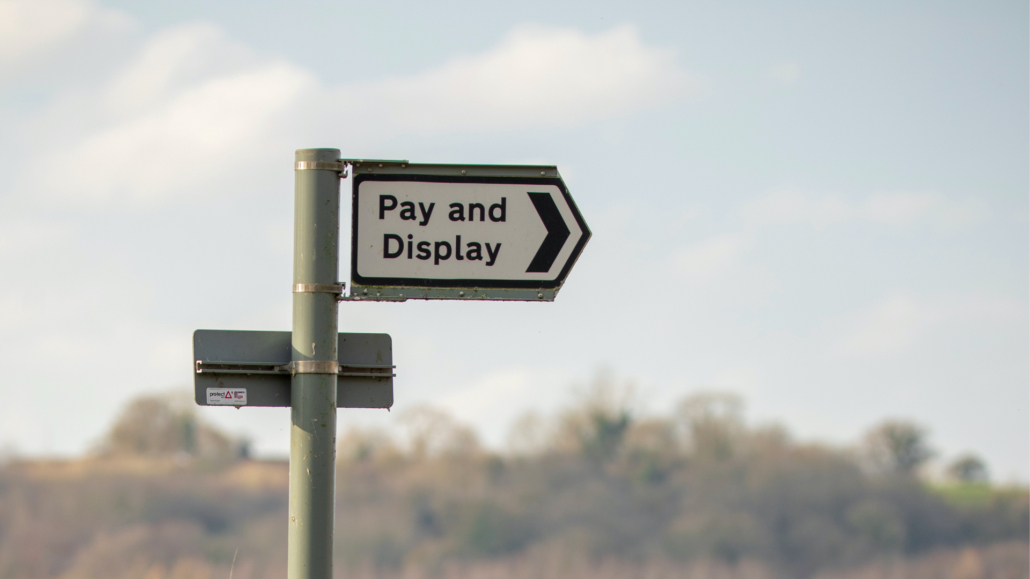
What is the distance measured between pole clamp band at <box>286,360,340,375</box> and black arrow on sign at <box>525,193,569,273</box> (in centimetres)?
63

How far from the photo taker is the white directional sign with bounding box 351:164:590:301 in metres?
2.92

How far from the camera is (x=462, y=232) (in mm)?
2961

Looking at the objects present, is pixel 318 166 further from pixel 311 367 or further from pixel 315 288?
pixel 311 367

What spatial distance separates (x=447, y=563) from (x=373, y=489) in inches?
185

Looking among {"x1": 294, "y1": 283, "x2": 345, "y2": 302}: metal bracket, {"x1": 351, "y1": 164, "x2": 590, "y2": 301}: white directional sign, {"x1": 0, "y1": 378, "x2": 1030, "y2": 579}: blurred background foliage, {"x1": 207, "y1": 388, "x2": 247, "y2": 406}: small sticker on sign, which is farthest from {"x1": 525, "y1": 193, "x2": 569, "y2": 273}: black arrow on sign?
{"x1": 0, "y1": 378, "x2": 1030, "y2": 579}: blurred background foliage

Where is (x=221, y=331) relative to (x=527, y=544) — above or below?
below

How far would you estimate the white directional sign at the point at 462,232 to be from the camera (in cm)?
292

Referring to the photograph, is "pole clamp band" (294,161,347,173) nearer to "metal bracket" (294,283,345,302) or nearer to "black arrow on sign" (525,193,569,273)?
"metal bracket" (294,283,345,302)

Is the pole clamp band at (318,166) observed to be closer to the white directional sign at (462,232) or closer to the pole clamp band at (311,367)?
the white directional sign at (462,232)

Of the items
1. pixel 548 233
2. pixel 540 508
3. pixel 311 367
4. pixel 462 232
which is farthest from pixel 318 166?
pixel 540 508

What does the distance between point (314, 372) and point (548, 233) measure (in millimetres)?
784

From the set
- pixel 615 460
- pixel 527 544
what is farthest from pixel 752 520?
pixel 527 544

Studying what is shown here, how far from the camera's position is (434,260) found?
294 cm

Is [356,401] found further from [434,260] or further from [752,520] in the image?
[752,520]
